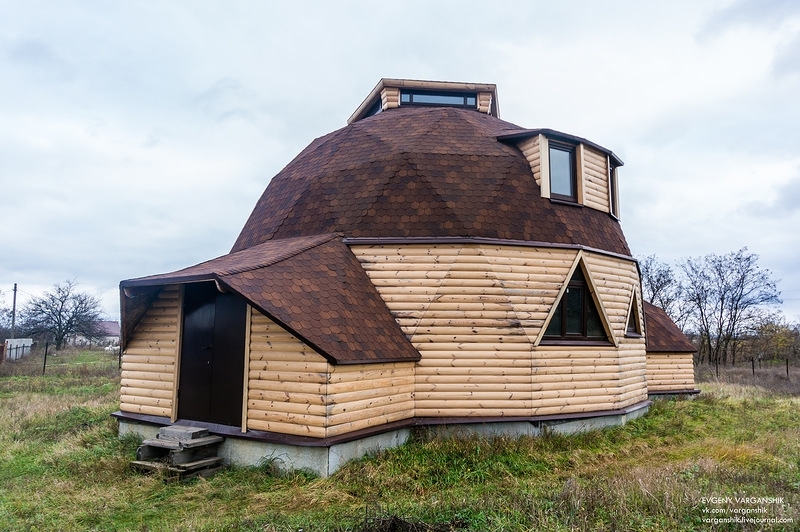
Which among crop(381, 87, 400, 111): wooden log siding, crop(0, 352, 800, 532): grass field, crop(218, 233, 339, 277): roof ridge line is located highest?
crop(381, 87, 400, 111): wooden log siding

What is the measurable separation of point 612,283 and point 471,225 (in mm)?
3712

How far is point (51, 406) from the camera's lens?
43.9 ft

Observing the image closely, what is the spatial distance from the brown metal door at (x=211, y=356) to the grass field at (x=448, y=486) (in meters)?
1.18

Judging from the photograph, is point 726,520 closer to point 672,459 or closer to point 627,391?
point 672,459

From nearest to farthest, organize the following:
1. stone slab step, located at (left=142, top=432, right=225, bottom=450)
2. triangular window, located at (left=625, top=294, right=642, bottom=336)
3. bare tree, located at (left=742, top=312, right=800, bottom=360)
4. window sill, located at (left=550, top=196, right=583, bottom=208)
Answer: stone slab step, located at (left=142, top=432, right=225, bottom=450) < window sill, located at (left=550, top=196, right=583, bottom=208) < triangular window, located at (left=625, top=294, right=642, bottom=336) < bare tree, located at (left=742, top=312, right=800, bottom=360)

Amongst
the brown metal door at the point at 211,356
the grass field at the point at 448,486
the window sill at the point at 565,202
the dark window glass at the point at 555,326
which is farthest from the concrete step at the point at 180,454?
the window sill at the point at 565,202

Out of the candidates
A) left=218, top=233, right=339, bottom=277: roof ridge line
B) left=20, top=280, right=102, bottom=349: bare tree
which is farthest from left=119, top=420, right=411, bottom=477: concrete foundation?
left=20, top=280, right=102, bottom=349: bare tree

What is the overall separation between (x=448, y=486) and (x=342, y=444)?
1.63 meters

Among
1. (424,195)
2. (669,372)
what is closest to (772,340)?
(669,372)

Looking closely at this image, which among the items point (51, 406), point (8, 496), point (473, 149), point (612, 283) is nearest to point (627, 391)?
point (612, 283)

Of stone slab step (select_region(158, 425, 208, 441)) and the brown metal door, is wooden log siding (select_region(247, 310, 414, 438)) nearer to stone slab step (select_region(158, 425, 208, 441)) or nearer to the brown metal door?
the brown metal door

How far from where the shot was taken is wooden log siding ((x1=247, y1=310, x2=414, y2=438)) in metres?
7.47

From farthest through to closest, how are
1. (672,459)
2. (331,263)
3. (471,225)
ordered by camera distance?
(471,225) < (331,263) < (672,459)

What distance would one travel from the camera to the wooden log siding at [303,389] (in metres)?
7.47
